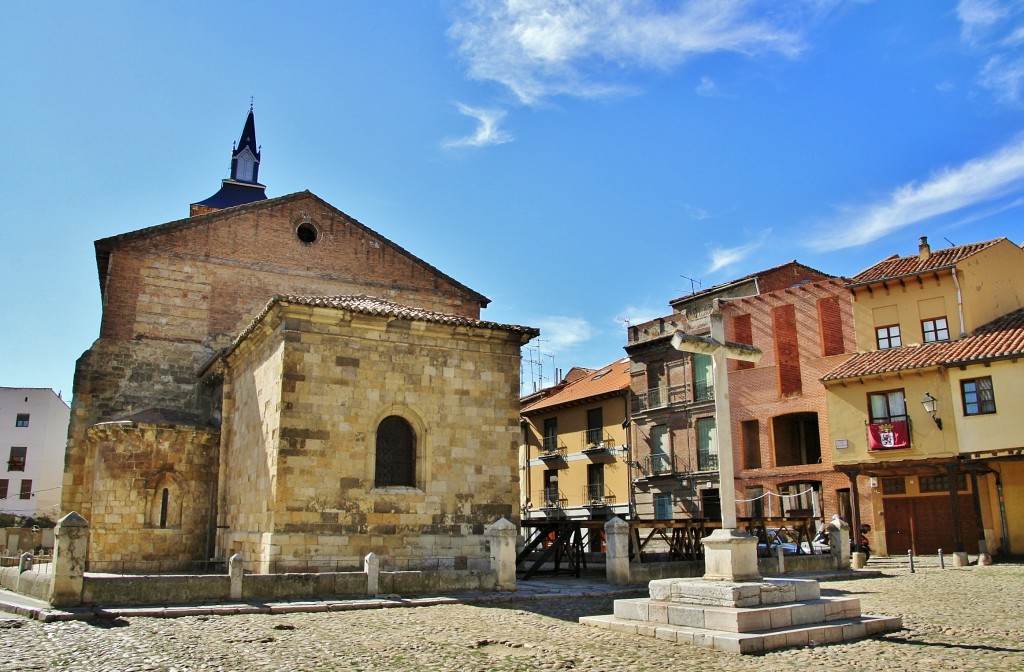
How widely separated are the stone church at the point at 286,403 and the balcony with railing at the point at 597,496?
498 inches

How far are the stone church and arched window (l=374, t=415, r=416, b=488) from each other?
3cm

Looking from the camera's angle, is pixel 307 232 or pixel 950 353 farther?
pixel 307 232

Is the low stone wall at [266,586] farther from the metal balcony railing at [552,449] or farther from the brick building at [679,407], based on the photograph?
the metal balcony railing at [552,449]

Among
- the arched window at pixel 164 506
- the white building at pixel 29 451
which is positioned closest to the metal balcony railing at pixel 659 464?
the arched window at pixel 164 506

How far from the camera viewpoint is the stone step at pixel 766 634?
7.96 m

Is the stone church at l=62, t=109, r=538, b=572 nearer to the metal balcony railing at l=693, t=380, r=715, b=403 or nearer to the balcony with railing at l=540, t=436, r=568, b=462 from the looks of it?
the metal balcony railing at l=693, t=380, r=715, b=403

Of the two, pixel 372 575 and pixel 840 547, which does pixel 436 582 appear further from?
pixel 840 547

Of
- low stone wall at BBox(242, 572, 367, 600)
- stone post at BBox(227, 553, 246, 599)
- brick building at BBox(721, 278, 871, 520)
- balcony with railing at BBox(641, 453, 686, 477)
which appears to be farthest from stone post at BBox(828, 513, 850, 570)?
stone post at BBox(227, 553, 246, 599)

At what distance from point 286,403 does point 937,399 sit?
17918 millimetres

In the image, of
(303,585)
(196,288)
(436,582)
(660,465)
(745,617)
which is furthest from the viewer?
(660,465)

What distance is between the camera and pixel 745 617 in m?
8.36

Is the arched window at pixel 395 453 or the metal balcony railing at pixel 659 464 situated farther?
the metal balcony railing at pixel 659 464

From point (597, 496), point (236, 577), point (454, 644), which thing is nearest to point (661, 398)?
point (597, 496)

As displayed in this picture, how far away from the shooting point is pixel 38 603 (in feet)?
36.6
